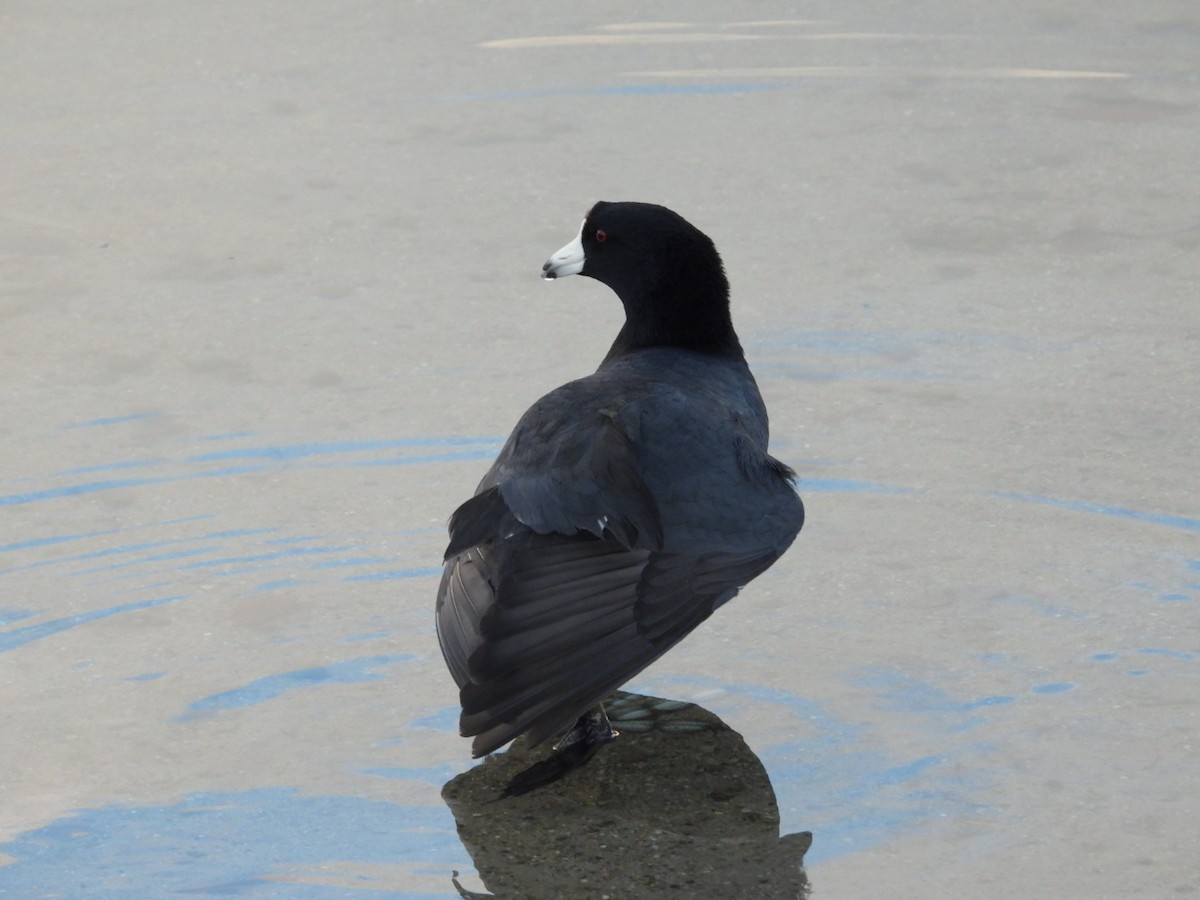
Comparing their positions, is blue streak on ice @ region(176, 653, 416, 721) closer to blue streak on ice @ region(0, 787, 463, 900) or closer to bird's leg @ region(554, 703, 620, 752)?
blue streak on ice @ region(0, 787, 463, 900)

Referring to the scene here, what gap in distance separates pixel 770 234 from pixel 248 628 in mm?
2676

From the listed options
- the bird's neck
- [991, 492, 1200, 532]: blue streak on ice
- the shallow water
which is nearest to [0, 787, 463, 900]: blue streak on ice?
the shallow water

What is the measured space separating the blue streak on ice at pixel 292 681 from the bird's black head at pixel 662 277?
3.44 ft

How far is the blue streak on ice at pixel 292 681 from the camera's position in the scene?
13.1 feet

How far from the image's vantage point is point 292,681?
4059 mm

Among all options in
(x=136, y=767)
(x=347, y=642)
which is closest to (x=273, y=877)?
(x=136, y=767)

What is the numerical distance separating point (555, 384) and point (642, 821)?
1.96m

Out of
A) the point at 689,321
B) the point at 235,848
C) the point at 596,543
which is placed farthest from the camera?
the point at 689,321

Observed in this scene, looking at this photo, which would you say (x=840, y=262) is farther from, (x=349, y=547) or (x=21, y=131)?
(x=21, y=131)

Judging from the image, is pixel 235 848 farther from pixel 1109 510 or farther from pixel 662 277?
pixel 1109 510

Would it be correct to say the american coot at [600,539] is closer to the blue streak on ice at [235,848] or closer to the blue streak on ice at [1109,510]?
the blue streak on ice at [235,848]

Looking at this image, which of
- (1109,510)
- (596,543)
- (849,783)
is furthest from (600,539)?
(1109,510)

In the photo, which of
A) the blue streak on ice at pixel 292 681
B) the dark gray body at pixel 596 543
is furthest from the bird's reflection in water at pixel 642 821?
the blue streak on ice at pixel 292 681

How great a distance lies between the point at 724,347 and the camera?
4641 mm
